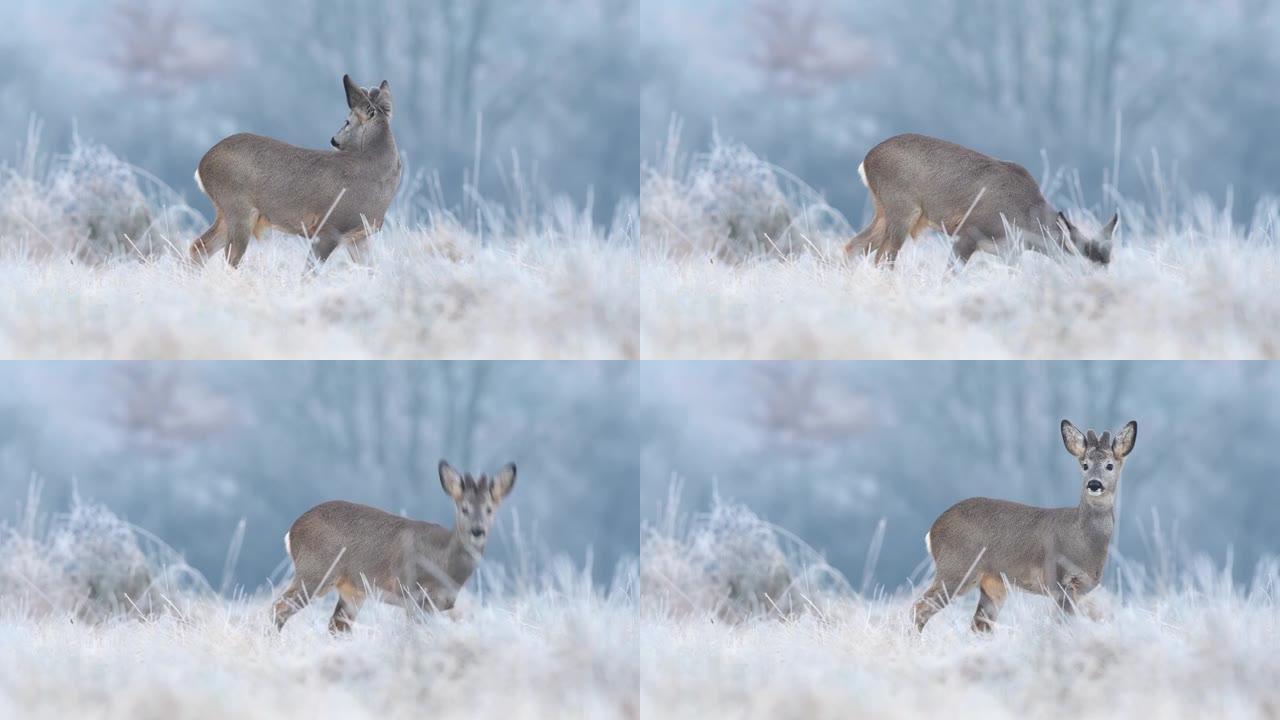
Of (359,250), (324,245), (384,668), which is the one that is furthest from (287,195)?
(384,668)

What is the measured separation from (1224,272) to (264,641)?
553cm

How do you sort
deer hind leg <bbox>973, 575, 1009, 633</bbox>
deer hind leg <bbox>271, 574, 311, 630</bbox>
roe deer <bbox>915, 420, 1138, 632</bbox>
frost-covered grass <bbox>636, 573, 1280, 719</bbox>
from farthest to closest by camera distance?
deer hind leg <bbox>973, 575, 1009, 633</bbox> < deer hind leg <bbox>271, 574, 311, 630</bbox> < roe deer <bbox>915, 420, 1138, 632</bbox> < frost-covered grass <bbox>636, 573, 1280, 719</bbox>

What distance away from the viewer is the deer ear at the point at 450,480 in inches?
523

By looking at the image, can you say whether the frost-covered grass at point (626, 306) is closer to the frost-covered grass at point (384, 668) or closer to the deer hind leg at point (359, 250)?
the deer hind leg at point (359, 250)

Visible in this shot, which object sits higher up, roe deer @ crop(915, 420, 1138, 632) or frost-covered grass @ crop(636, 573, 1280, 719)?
roe deer @ crop(915, 420, 1138, 632)

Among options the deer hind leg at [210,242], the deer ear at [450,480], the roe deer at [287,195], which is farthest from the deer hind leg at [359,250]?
the deer ear at [450,480]

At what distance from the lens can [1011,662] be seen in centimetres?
1275

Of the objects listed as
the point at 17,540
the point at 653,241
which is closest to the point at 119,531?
the point at 17,540

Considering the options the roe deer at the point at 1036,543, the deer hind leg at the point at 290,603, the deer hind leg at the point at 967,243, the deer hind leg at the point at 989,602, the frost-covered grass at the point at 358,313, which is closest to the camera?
the frost-covered grass at the point at 358,313

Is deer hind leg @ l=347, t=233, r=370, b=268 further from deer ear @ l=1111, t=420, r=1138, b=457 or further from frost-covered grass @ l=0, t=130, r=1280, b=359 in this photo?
deer ear @ l=1111, t=420, r=1138, b=457

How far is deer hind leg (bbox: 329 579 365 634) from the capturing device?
13.4 meters

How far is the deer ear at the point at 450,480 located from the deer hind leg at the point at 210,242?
1865mm

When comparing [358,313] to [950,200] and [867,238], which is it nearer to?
[867,238]

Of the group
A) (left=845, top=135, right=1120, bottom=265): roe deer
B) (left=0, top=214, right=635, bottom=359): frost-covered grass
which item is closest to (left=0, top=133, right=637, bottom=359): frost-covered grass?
(left=0, top=214, right=635, bottom=359): frost-covered grass
